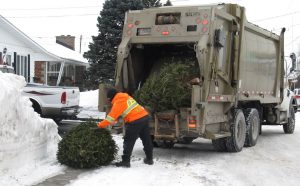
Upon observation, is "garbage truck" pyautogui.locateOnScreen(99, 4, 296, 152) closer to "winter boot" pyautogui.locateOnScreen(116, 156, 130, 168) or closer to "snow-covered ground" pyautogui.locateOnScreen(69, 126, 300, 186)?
"snow-covered ground" pyautogui.locateOnScreen(69, 126, 300, 186)

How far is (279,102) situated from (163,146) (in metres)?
4.68

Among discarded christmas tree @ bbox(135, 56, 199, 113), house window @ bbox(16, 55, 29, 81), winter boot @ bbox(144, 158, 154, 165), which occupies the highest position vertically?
house window @ bbox(16, 55, 29, 81)

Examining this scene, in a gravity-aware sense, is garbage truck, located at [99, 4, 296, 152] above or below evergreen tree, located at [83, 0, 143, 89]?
below

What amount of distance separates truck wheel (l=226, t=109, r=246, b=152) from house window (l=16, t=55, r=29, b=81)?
14.8 m

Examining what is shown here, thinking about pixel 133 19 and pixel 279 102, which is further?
pixel 279 102

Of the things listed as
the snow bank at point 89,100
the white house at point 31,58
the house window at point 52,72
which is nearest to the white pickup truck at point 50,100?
the white house at point 31,58

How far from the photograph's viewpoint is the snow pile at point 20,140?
7012 millimetres

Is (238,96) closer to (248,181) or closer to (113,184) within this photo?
(248,181)

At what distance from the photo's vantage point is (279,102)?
1421 cm

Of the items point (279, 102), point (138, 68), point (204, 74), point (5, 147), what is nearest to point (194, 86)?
point (204, 74)

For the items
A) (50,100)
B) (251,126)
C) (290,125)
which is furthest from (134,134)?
(290,125)

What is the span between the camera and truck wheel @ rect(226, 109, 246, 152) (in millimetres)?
10438

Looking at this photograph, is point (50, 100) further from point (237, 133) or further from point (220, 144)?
point (237, 133)

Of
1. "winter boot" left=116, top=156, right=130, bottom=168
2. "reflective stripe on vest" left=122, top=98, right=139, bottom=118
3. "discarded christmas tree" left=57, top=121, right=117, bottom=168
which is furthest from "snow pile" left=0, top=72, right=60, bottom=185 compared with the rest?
"reflective stripe on vest" left=122, top=98, right=139, bottom=118
